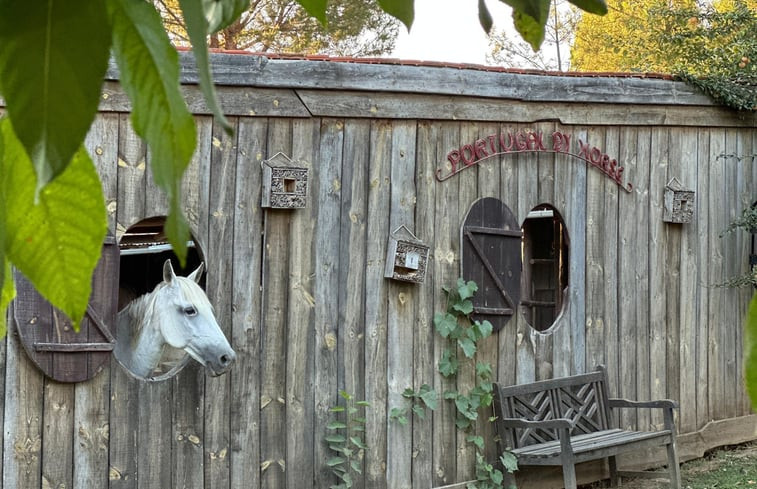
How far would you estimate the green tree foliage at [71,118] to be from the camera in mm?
323

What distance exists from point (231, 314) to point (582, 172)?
9.47ft

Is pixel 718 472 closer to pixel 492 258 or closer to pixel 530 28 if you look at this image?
pixel 492 258

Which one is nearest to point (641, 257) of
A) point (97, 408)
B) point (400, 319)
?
point (400, 319)

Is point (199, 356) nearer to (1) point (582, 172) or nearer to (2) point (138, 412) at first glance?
(2) point (138, 412)

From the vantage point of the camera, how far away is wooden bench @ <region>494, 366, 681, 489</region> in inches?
253

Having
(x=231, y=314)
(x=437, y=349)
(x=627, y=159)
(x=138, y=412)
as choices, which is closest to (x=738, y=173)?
(x=627, y=159)

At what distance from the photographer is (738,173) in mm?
8461

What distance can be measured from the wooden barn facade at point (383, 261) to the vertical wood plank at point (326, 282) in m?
0.01

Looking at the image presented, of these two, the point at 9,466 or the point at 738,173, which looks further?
the point at 738,173

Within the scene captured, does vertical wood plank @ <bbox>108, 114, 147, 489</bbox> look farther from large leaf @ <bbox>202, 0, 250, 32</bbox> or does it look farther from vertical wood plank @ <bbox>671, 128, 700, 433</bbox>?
large leaf @ <bbox>202, 0, 250, 32</bbox>

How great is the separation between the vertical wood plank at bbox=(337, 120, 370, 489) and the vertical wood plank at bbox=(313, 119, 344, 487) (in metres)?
0.04

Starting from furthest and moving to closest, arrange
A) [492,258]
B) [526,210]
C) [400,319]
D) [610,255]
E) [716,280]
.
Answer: [716,280] → [610,255] → [526,210] → [492,258] → [400,319]

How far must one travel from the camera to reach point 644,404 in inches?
288

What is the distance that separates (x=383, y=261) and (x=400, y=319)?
374 mm
